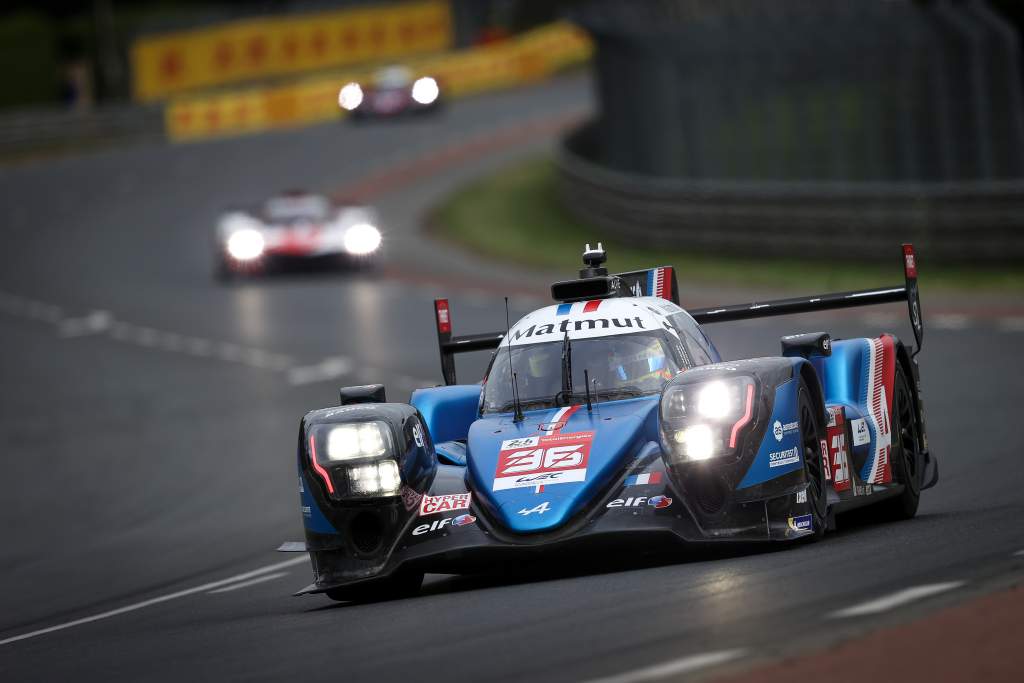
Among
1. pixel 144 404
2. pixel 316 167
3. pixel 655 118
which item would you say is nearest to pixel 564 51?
pixel 316 167

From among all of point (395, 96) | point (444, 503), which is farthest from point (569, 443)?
point (395, 96)

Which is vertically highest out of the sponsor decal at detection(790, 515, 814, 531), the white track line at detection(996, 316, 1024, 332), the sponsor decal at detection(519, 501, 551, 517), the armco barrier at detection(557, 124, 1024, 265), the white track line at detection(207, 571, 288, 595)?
the armco barrier at detection(557, 124, 1024, 265)

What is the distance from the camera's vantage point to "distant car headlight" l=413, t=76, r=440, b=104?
194 feet

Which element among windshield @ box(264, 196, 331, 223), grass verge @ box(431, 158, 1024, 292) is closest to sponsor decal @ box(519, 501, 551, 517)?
grass verge @ box(431, 158, 1024, 292)

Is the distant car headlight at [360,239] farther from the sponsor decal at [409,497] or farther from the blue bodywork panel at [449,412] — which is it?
the sponsor decal at [409,497]

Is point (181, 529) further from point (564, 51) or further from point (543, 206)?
point (564, 51)

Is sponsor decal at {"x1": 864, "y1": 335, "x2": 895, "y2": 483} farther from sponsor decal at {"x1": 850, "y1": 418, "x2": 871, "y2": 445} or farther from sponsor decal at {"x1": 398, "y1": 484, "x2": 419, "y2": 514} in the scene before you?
sponsor decal at {"x1": 398, "y1": 484, "x2": 419, "y2": 514}

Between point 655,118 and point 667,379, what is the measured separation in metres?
25.4

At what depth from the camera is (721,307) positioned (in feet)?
40.1

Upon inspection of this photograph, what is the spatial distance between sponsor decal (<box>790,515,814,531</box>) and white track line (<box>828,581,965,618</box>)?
168cm

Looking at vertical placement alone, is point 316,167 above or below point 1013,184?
above

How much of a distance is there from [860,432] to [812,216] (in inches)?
801

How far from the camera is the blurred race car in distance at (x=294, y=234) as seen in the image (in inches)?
1383

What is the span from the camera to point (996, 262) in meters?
27.7
